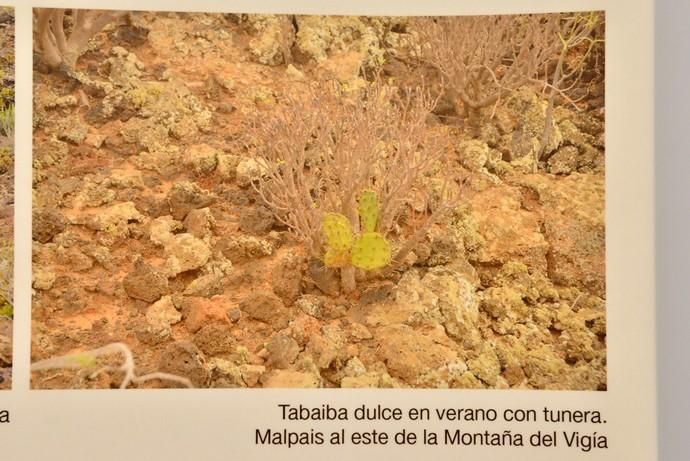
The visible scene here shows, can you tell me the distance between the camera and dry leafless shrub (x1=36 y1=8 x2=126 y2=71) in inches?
62.3

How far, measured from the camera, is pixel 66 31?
1593 mm

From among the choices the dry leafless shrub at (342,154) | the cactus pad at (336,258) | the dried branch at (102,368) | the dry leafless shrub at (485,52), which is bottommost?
the dried branch at (102,368)

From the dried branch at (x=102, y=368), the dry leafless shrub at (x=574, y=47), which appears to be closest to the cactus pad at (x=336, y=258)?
the dried branch at (x=102, y=368)

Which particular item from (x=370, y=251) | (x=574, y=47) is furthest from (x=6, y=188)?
(x=574, y=47)

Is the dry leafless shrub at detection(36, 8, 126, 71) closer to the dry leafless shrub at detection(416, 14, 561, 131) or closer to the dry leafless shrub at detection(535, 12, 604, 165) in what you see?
the dry leafless shrub at detection(416, 14, 561, 131)

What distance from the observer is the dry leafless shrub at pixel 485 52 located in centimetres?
161

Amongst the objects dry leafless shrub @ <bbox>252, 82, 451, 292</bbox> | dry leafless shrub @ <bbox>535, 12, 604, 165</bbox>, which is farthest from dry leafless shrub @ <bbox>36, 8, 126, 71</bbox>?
dry leafless shrub @ <bbox>535, 12, 604, 165</bbox>

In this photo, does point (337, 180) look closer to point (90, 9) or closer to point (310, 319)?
point (310, 319)

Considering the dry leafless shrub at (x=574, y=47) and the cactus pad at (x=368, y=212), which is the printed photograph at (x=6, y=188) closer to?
the cactus pad at (x=368, y=212)

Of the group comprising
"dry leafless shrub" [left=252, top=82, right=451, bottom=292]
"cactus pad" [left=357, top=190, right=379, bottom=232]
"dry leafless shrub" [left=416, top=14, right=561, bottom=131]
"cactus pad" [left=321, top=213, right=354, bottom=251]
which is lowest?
"cactus pad" [left=321, top=213, right=354, bottom=251]

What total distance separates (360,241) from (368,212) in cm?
6

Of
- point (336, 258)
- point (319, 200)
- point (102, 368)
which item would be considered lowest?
point (102, 368)

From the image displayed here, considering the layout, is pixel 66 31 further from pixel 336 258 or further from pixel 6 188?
pixel 336 258
